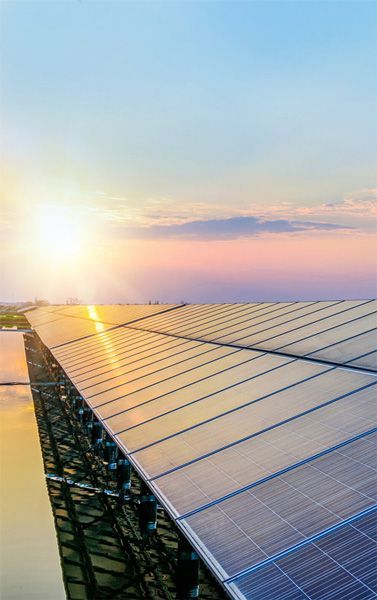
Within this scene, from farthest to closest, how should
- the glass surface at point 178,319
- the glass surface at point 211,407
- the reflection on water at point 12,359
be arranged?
the reflection on water at point 12,359 < the glass surface at point 178,319 < the glass surface at point 211,407

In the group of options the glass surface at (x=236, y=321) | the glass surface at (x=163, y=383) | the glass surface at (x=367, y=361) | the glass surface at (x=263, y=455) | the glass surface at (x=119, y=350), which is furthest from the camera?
the glass surface at (x=236, y=321)

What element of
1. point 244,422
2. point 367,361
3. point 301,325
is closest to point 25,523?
point 244,422

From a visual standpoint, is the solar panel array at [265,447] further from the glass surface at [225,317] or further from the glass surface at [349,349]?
the glass surface at [225,317]

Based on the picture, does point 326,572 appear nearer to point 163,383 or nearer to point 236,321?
point 163,383

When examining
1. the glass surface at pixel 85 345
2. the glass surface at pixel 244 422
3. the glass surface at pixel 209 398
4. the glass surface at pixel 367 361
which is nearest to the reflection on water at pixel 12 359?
the glass surface at pixel 85 345

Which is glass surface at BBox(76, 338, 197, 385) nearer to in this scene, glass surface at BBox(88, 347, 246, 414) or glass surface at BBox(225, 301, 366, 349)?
glass surface at BBox(88, 347, 246, 414)

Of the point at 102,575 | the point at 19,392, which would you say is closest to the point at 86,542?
the point at 102,575
